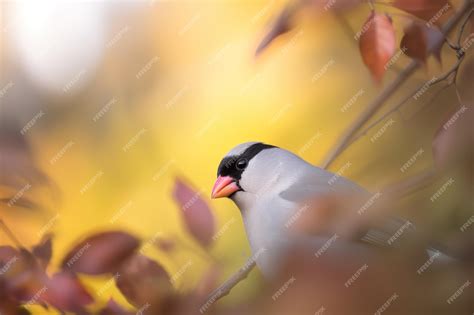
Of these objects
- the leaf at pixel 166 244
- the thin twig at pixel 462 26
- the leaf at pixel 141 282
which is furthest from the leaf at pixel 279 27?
the leaf at pixel 141 282

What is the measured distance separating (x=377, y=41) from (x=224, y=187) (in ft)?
2.15

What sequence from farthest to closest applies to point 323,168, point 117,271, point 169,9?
1. point 169,9
2. point 323,168
3. point 117,271

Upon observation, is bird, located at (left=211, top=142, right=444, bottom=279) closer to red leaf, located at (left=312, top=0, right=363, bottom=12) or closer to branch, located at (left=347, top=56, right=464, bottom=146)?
branch, located at (left=347, top=56, right=464, bottom=146)

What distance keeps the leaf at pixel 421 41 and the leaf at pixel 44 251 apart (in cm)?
124

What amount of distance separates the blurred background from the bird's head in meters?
0.03

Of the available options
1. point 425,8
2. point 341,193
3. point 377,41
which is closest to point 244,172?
point 341,193

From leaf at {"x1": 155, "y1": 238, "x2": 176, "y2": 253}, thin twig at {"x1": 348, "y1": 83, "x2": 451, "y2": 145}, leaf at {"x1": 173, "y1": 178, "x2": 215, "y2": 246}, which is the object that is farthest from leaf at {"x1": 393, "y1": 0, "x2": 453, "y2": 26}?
leaf at {"x1": 155, "y1": 238, "x2": 176, "y2": 253}

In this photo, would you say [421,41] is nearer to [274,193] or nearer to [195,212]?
[274,193]

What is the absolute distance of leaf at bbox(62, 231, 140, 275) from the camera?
180cm

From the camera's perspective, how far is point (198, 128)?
78.7 inches

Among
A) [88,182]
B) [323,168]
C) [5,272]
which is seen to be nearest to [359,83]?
[323,168]

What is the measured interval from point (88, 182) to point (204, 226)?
16.8 inches

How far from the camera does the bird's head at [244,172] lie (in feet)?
6.32

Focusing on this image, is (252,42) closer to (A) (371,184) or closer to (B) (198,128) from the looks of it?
(B) (198,128)
